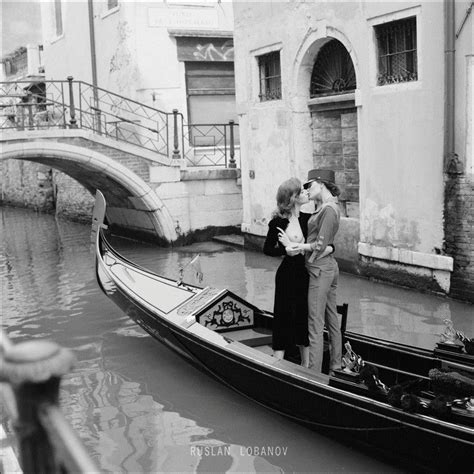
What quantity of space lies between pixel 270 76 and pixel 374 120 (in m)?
2.05

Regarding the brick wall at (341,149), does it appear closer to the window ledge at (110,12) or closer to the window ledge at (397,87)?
the window ledge at (397,87)

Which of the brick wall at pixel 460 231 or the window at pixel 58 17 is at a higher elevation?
the window at pixel 58 17

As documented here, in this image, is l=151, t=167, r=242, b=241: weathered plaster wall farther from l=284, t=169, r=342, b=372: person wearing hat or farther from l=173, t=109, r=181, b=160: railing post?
l=284, t=169, r=342, b=372: person wearing hat

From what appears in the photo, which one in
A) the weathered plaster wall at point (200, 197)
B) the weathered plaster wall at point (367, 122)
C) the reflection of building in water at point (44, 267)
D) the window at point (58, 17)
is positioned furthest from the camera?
the window at point (58, 17)

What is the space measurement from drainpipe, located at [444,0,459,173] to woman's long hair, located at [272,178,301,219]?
2.60 meters

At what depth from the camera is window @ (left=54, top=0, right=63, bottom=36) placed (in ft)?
41.6

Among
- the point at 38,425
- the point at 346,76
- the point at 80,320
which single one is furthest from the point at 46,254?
the point at 38,425

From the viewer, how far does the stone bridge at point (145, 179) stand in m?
9.16

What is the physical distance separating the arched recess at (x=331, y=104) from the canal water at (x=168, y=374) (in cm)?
104

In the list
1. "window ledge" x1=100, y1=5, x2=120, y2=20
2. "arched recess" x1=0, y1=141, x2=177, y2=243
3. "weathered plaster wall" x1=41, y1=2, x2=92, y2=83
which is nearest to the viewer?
"arched recess" x1=0, y1=141, x2=177, y2=243

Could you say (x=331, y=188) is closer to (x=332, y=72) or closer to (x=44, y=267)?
(x=332, y=72)

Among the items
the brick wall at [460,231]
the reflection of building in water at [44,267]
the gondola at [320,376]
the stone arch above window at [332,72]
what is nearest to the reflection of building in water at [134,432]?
the gondola at [320,376]

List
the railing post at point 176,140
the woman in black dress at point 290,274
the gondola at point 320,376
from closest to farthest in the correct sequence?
the gondola at point 320,376, the woman in black dress at point 290,274, the railing post at point 176,140

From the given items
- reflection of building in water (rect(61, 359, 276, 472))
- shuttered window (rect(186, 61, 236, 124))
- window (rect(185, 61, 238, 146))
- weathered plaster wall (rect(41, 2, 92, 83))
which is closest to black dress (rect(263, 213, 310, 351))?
reflection of building in water (rect(61, 359, 276, 472))
